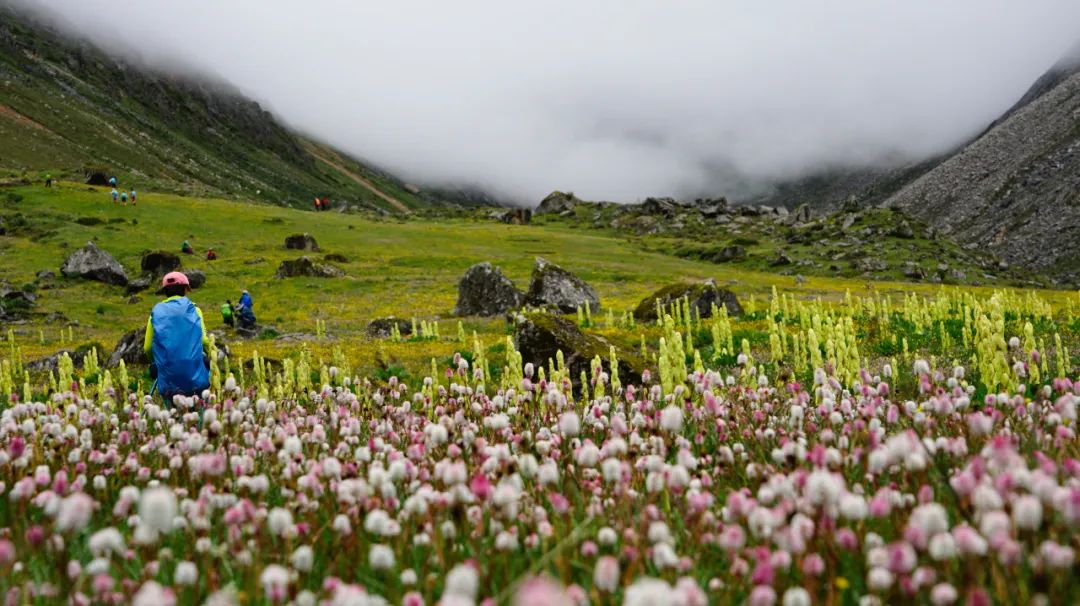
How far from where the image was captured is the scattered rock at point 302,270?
161ft

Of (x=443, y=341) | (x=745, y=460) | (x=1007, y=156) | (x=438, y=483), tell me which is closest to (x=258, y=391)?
(x=438, y=483)

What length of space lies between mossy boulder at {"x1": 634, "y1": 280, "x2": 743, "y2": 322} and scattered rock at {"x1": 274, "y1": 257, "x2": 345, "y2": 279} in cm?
3066

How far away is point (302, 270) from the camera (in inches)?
1941

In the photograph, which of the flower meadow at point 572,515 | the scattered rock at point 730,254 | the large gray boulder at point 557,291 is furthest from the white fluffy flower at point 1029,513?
the scattered rock at point 730,254

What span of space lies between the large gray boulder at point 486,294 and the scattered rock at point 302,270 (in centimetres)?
2118

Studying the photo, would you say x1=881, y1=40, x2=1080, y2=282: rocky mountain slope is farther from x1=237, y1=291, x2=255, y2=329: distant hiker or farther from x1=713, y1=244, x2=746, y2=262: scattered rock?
x1=237, y1=291, x2=255, y2=329: distant hiker

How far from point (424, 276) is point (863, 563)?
52279mm

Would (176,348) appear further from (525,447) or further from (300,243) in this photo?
(300,243)

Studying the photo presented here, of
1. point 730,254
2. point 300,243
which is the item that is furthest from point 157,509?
point 730,254

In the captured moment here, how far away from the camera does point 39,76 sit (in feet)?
578

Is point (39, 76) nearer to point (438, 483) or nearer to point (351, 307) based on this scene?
point (351, 307)

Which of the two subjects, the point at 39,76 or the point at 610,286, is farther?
the point at 39,76

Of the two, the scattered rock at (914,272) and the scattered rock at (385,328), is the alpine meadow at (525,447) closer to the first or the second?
the scattered rock at (385,328)

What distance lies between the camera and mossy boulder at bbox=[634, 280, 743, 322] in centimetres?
2566
